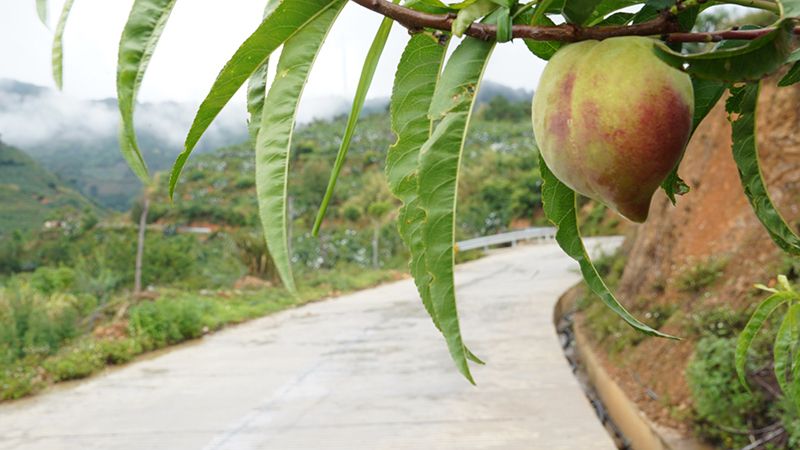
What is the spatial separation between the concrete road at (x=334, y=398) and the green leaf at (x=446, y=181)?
8.70ft

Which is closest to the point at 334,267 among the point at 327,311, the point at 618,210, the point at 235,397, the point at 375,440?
the point at 327,311

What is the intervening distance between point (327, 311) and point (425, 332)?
2153 millimetres

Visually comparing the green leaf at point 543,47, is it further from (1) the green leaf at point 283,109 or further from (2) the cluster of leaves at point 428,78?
(1) the green leaf at point 283,109

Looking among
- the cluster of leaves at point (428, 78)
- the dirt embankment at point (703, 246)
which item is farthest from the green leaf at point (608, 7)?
the dirt embankment at point (703, 246)

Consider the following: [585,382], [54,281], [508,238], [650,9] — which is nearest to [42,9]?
[650,9]

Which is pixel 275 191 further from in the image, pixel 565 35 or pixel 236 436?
pixel 236 436

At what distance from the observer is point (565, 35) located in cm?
30

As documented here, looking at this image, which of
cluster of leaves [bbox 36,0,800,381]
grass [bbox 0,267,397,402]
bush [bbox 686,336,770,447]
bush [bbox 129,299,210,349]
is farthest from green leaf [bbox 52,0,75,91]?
bush [bbox 129,299,210,349]

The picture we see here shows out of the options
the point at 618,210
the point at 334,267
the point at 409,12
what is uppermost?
the point at 409,12

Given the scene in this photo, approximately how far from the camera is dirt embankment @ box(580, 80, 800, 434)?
3.22 m

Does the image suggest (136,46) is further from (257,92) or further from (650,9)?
(650,9)

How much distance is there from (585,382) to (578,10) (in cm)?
460

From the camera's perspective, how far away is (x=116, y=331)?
5574mm

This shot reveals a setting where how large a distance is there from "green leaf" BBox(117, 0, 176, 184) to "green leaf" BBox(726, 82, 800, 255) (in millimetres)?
354
